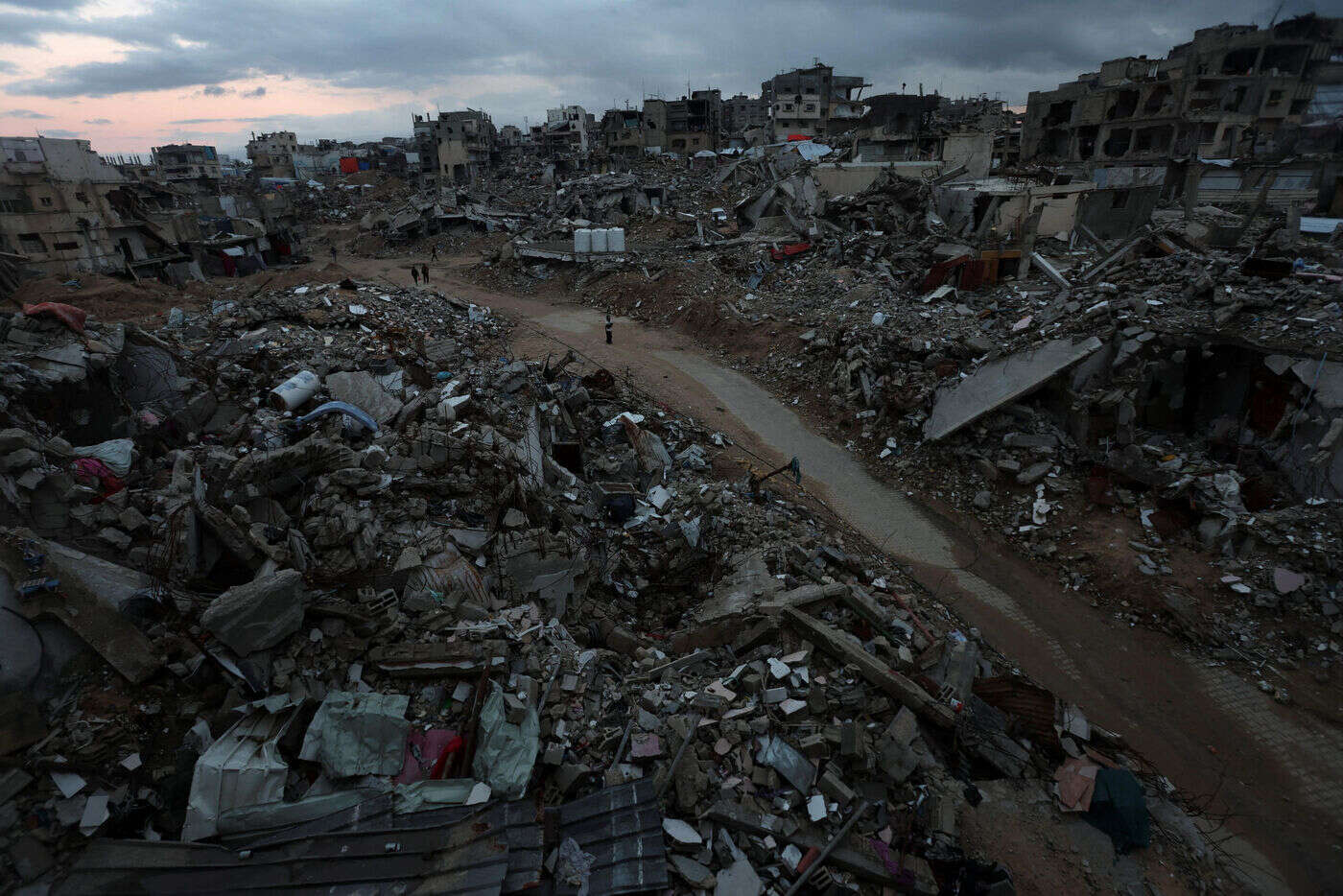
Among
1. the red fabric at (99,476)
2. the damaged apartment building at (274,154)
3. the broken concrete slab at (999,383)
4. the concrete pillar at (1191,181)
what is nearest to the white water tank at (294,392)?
the red fabric at (99,476)

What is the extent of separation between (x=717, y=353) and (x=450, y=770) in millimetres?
14060

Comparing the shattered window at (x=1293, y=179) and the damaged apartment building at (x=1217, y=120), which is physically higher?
the damaged apartment building at (x=1217, y=120)

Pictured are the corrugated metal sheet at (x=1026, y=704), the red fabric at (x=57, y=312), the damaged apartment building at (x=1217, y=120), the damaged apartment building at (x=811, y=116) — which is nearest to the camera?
the corrugated metal sheet at (x=1026, y=704)

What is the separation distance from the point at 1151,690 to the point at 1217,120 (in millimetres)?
36360

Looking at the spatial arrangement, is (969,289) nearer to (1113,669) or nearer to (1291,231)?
(1291,231)

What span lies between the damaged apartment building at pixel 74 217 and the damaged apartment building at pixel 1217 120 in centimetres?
4375

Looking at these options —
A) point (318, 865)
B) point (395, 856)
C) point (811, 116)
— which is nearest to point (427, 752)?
point (395, 856)

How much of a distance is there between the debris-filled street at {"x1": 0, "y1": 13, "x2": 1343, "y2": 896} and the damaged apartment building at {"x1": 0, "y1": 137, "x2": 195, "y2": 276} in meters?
9.96

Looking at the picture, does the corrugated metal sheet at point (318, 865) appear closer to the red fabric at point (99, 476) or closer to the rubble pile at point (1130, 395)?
the red fabric at point (99, 476)

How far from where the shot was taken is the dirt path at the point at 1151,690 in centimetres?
579

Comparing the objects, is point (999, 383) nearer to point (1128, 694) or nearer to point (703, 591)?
point (1128, 694)

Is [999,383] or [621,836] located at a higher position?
[999,383]

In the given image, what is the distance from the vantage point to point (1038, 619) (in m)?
8.24

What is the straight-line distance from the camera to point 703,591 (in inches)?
314
